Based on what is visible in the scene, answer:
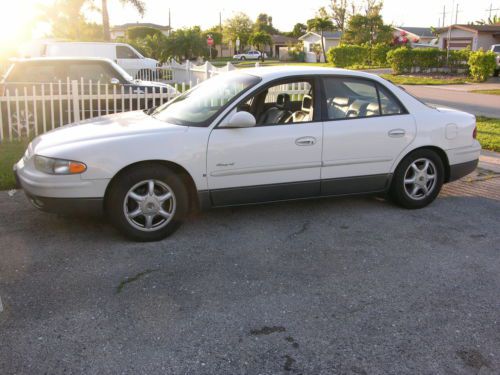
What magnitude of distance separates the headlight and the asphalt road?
667mm

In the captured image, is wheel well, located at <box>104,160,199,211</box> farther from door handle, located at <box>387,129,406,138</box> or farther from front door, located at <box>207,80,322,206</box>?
door handle, located at <box>387,129,406,138</box>

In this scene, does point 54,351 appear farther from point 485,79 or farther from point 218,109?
point 485,79

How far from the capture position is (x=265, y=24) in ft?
348

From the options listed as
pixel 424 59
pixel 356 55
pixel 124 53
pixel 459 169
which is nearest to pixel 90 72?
pixel 459 169

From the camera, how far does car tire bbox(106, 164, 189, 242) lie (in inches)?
180

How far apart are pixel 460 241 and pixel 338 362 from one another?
246cm

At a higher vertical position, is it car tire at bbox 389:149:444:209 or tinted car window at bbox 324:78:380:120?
tinted car window at bbox 324:78:380:120

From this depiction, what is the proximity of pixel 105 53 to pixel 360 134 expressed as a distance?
57.9 feet

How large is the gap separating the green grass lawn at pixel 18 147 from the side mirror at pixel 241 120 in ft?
10.3

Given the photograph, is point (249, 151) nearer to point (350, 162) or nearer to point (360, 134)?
point (350, 162)

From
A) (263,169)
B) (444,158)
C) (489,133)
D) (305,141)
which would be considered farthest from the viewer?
(489,133)

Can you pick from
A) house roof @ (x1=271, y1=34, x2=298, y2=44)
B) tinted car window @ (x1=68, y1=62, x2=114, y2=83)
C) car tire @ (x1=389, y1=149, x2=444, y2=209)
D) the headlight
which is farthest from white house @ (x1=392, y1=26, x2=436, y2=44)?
the headlight

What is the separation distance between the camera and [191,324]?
3367mm

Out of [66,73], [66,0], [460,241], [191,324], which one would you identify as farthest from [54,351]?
[66,0]
